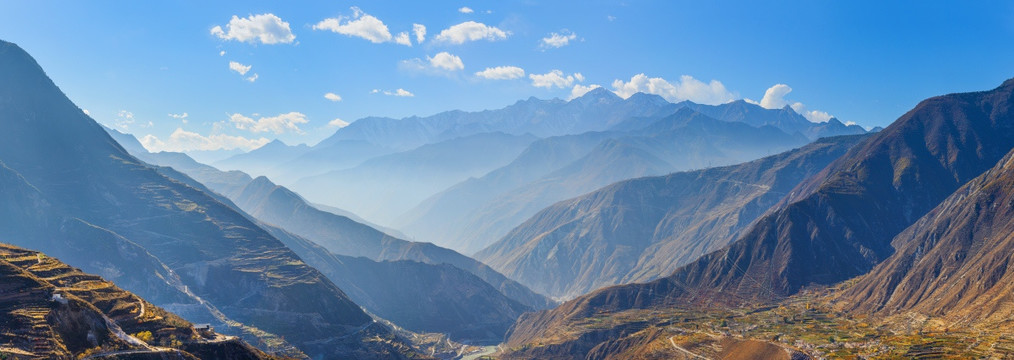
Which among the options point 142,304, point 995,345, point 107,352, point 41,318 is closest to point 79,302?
point 41,318

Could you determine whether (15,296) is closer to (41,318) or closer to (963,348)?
(41,318)

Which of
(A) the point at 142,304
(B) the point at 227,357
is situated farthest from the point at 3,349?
(A) the point at 142,304

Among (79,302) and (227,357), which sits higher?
(79,302)

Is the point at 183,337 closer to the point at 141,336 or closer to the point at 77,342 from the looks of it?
the point at 141,336

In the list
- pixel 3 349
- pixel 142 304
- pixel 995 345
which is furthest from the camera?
pixel 995 345

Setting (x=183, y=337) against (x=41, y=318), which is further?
(x=183, y=337)

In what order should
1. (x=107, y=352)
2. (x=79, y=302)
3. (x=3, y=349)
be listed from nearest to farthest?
(x=3, y=349), (x=107, y=352), (x=79, y=302)
